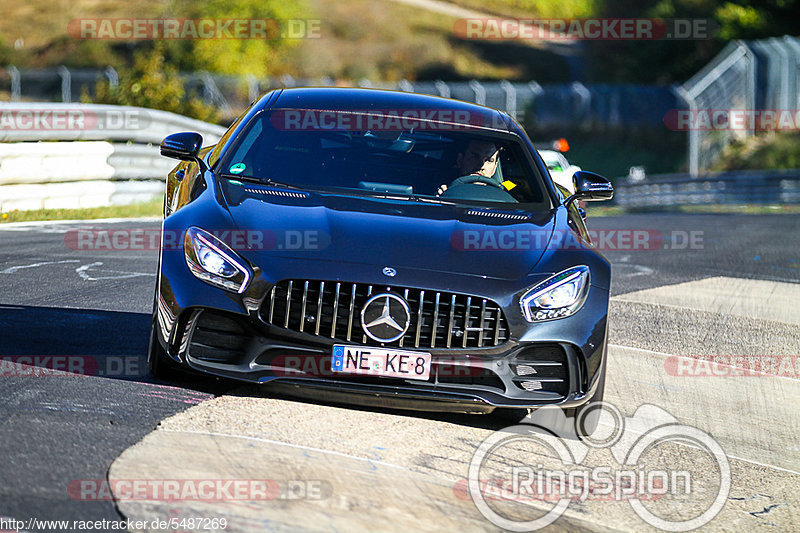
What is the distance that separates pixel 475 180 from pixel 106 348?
2.17 meters

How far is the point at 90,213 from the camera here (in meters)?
13.9

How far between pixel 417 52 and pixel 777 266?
188 feet

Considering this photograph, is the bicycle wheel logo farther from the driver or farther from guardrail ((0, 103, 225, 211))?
guardrail ((0, 103, 225, 211))

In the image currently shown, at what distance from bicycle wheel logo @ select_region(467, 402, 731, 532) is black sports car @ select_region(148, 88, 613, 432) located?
24 cm

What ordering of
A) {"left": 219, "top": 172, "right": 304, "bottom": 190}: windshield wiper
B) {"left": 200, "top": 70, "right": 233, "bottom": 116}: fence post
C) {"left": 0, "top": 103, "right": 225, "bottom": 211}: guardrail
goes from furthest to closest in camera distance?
{"left": 200, "top": 70, "right": 233, "bottom": 116}: fence post
{"left": 0, "top": 103, "right": 225, "bottom": 211}: guardrail
{"left": 219, "top": 172, "right": 304, "bottom": 190}: windshield wiper

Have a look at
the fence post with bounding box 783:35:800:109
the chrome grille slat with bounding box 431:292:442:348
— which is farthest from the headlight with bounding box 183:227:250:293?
the fence post with bounding box 783:35:800:109

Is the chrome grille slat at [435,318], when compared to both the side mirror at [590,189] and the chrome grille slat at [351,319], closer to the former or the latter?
the chrome grille slat at [351,319]

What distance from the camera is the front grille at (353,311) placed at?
4.75m

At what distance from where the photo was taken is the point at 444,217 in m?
5.53

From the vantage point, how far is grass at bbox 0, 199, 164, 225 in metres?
12.6

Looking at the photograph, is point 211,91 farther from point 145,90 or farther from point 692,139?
point 692,139

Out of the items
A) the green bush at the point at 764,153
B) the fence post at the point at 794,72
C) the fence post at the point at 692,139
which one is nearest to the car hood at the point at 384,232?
the fence post at the point at 692,139

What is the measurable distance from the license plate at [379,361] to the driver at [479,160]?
5.60 feet

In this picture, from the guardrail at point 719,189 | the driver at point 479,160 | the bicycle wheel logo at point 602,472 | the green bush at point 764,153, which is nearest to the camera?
the bicycle wheel logo at point 602,472
